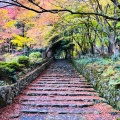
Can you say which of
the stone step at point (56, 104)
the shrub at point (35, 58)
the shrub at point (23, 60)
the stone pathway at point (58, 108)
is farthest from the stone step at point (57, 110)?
the shrub at point (35, 58)

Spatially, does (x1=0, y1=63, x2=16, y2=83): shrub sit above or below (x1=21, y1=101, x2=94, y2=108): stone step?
above

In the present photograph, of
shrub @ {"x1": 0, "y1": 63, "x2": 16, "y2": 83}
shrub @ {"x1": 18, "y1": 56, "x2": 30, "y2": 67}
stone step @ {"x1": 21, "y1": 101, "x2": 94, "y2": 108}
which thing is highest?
shrub @ {"x1": 18, "y1": 56, "x2": 30, "y2": 67}

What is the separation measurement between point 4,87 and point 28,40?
11016 millimetres

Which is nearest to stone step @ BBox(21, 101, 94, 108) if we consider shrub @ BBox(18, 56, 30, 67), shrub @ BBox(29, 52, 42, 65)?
shrub @ BBox(18, 56, 30, 67)

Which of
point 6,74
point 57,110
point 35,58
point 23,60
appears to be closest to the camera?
point 57,110

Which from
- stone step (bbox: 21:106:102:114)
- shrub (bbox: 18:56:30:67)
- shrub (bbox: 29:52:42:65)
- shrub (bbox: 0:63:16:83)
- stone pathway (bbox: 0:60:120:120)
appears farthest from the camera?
shrub (bbox: 29:52:42:65)

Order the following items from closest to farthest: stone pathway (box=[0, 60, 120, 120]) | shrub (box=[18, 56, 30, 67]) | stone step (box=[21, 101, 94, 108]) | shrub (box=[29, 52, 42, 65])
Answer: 1. stone pathway (box=[0, 60, 120, 120])
2. stone step (box=[21, 101, 94, 108])
3. shrub (box=[18, 56, 30, 67])
4. shrub (box=[29, 52, 42, 65])

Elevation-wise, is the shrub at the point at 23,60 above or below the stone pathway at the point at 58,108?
above

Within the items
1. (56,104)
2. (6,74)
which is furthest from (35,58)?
(56,104)

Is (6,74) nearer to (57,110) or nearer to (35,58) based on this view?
(57,110)

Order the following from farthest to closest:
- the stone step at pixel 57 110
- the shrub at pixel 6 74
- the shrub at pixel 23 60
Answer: the shrub at pixel 23 60 < the shrub at pixel 6 74 < the stone step at pixel 57 110

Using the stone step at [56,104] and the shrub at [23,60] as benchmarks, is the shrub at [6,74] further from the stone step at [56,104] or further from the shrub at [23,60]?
the shrub at [23,60]

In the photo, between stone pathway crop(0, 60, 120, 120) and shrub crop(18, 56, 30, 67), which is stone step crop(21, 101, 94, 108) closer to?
stone pathway crop(0, 60, 120, 120)

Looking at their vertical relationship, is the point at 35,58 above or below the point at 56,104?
above
